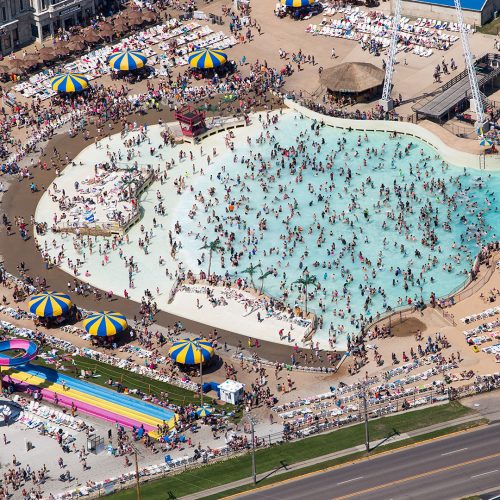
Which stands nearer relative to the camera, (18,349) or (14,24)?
(18,349)

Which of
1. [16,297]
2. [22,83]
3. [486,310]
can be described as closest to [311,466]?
[486,310]

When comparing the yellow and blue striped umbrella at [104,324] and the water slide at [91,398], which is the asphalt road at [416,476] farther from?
the yellow and blue striped umbrella at [104,324]

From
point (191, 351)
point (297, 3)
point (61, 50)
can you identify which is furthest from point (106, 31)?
point (191, 351)

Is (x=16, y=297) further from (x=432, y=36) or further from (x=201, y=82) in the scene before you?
(x=432, y=36)

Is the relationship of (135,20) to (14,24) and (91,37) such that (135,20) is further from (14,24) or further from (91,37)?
(14,24)

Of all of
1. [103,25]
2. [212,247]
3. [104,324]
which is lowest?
[103,25]

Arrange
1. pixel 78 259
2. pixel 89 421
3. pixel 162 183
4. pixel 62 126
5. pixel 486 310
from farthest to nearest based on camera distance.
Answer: pixel 62 126 < pixel 162 183 < pixel 78 259 < pixel 486 310 < pixel 89 421

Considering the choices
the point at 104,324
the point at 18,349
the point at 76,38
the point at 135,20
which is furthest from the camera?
the point at 135,20
